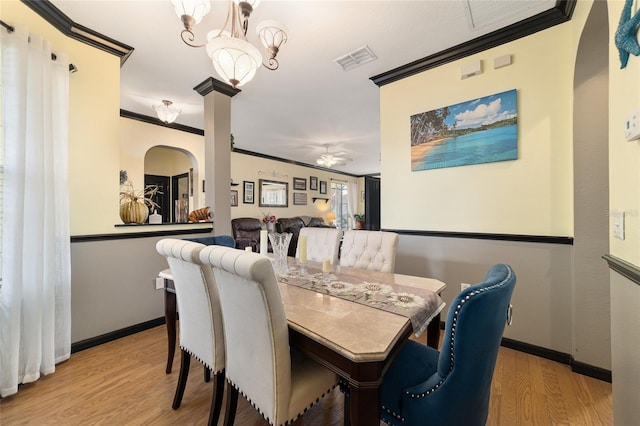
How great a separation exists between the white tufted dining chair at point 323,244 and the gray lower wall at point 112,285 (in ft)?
5.14

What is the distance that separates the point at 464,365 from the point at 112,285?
278 centimetres

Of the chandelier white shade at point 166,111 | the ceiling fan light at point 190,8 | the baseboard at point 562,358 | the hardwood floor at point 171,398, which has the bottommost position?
the hardwood floor at point 171,398

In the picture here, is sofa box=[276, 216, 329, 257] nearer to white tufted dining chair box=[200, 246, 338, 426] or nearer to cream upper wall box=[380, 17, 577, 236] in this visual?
cream upper wall box=[380, 17, 577, 236]

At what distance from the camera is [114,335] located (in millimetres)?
2330

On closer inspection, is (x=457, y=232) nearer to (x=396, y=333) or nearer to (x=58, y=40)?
(x=396, y=333)

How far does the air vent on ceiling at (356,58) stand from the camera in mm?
2404

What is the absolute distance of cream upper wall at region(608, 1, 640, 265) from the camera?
0.89 metres

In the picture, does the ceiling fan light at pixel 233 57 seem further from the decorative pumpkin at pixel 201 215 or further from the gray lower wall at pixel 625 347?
the gray lower wall at pixel 625 347

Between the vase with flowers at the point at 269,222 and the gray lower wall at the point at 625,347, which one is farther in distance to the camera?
the vase with flowers at the point at 269,222

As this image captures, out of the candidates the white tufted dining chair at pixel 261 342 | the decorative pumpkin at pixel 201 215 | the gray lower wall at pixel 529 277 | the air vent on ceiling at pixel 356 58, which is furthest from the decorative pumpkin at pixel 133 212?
the gray lower wall at pixel 529 277

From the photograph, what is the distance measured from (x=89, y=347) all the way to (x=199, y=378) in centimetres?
114

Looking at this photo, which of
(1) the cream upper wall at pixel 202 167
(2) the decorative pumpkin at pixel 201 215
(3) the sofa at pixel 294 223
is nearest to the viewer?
(2) the decorative pumpkin at pixel 201 215

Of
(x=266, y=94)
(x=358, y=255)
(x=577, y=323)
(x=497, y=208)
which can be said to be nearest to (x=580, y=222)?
(x=497, y=208)

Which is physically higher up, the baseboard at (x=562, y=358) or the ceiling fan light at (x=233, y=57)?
the ceiling fan light at (x=233, y=57)
